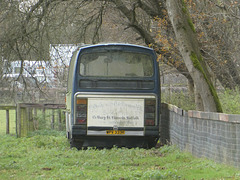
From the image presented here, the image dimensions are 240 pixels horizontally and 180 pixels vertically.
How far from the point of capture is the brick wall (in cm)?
954

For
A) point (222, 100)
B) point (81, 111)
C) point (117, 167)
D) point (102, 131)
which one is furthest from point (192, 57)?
point (117, 167)

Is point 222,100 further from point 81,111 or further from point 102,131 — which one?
point 81,111

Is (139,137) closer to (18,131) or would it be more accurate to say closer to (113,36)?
(18,131)

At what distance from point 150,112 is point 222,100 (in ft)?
7.10

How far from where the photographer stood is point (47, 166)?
→ 10930 millimetres

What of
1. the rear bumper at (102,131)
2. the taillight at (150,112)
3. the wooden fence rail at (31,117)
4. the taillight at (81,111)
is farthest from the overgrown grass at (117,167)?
the wooden fence rail at (31,117)

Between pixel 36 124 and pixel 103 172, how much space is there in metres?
15.1

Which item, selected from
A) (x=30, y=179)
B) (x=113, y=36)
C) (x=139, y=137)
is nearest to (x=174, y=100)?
(x=139, y=137)

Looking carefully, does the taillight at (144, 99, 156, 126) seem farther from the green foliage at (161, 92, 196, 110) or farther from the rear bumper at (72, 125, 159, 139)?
the green foliage at (161, 92, 196, 110)

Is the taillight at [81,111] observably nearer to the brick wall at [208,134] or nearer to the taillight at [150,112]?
the taillight at [150,112]

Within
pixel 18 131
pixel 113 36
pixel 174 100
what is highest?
pixel 113 36

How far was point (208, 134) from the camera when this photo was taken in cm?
1120

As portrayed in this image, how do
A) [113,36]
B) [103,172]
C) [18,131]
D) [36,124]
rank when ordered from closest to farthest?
[103,172], [18,131], [36,124], [113,36]

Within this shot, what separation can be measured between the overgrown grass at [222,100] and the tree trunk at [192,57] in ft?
1.31
